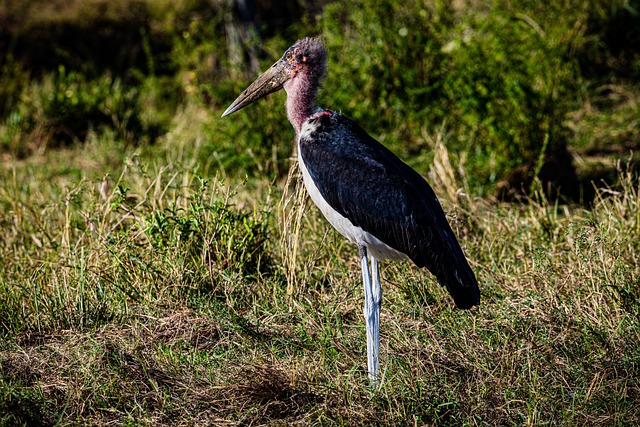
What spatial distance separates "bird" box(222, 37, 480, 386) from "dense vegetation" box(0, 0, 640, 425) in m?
0.35

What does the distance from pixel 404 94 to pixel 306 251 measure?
241 centimetres

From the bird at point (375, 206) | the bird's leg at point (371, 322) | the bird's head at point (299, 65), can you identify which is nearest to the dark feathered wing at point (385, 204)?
the bird at point (375, 206)

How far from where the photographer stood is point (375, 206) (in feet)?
9.75

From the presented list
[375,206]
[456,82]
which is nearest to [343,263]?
[375,206]

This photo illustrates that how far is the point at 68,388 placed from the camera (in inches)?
115

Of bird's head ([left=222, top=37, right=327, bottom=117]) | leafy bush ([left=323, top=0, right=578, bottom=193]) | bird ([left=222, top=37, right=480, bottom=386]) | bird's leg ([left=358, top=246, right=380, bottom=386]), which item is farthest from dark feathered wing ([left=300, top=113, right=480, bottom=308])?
leafy bush ([left=323, top=0, right=578, bottom=193])

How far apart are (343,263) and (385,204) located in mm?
1112

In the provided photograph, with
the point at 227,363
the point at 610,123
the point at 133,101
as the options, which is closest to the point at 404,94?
the point at 610,123

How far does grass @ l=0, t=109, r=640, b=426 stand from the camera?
9.36 ft

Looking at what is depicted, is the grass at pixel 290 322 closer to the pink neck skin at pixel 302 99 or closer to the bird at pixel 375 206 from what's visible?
the bird at pixel 375 206

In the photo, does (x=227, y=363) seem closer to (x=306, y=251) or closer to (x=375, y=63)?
(x=306, y=251)

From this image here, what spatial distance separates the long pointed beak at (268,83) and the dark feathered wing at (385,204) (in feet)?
1.41

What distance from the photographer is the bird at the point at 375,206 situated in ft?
9.77

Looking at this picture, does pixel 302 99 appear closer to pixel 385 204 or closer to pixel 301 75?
pixel 301 75
